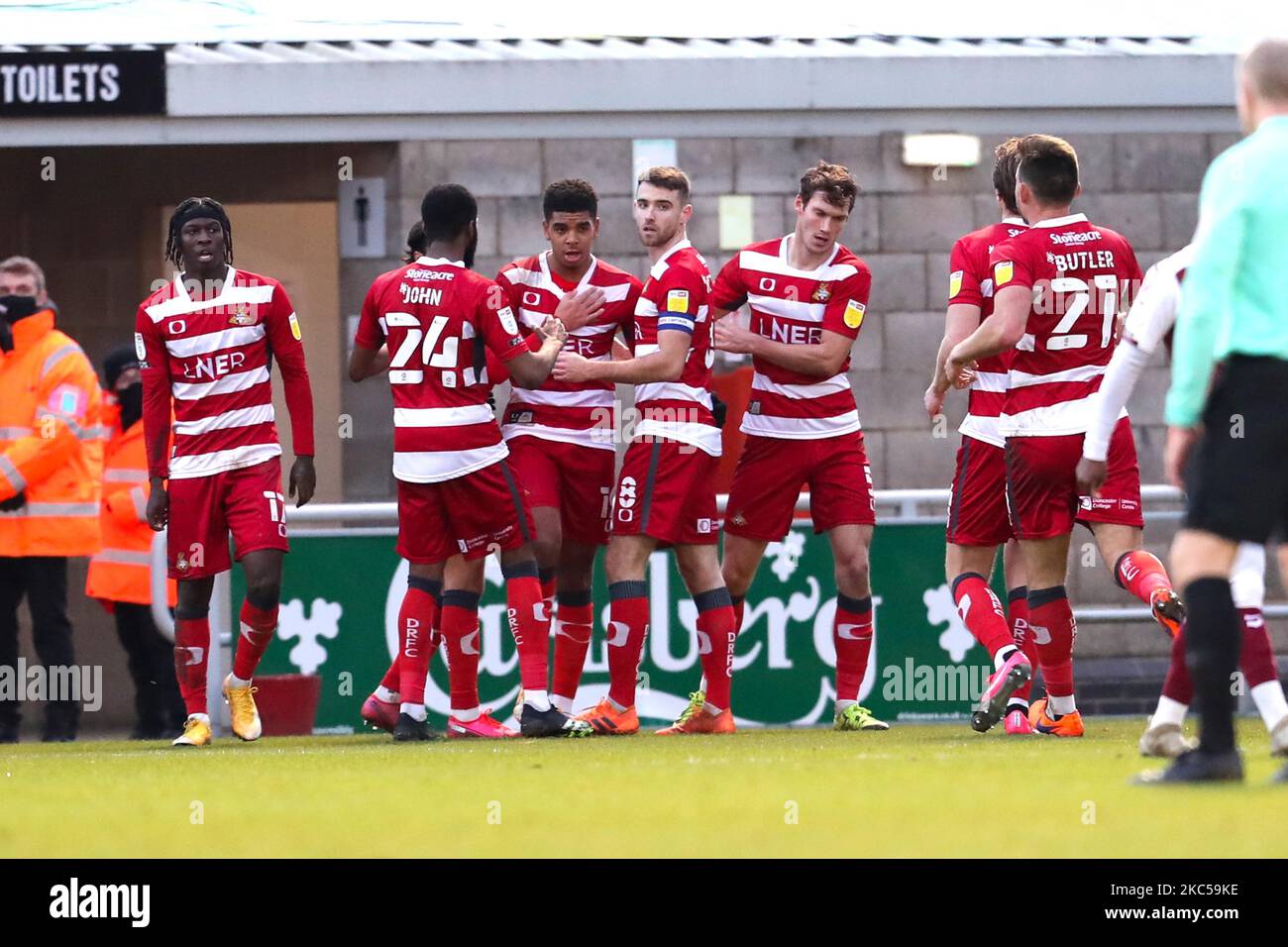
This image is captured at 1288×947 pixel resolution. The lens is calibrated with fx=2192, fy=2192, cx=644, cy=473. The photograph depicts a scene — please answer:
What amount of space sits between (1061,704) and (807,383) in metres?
1.56

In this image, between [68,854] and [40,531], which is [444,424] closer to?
[40,531]

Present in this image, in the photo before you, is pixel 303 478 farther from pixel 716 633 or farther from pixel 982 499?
pixel 982 499

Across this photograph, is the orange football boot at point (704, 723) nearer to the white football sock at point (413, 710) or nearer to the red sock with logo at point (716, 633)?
the red sock with logo at point (716, 633)

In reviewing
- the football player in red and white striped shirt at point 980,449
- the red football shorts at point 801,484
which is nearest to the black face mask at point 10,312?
the red football shorts at point 801,484

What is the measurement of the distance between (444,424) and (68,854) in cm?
372

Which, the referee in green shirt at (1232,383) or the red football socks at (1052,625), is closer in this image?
the referee in green shirt at (1232,383)

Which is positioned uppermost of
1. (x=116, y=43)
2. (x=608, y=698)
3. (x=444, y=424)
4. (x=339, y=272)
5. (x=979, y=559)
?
(x=116, y=43)

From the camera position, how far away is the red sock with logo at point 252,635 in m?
8.11

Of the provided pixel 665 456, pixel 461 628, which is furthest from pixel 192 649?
pixel 665 456

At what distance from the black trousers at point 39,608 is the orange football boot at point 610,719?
107 inches

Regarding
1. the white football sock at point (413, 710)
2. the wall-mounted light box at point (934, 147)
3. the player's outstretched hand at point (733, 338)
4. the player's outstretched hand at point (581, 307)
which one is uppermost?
the wall-mounted light box at point (934, 147)

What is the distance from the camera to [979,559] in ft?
26.8

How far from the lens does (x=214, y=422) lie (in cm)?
809
